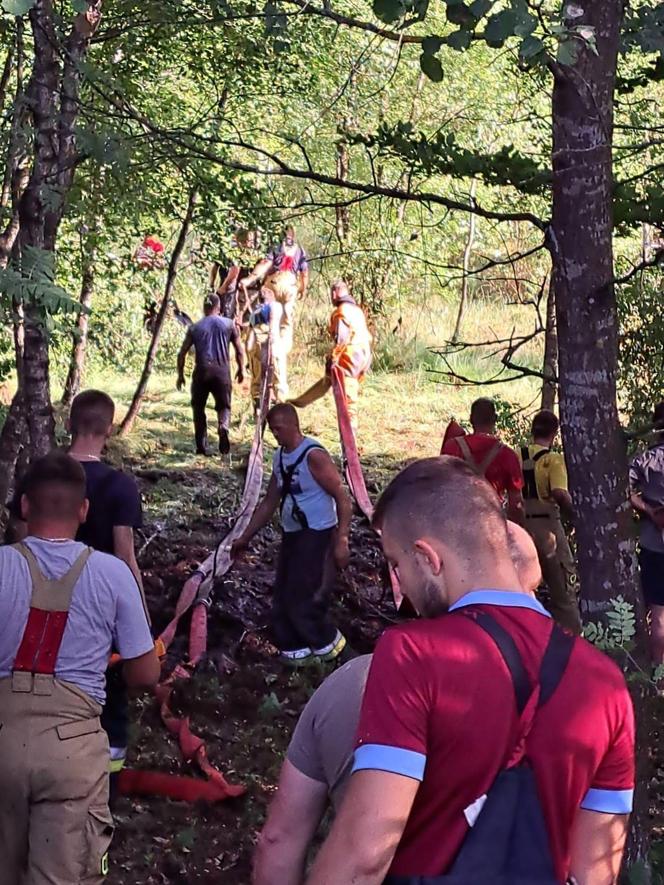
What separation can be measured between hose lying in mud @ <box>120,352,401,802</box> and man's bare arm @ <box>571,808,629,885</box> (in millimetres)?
2855

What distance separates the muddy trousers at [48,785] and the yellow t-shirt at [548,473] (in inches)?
197

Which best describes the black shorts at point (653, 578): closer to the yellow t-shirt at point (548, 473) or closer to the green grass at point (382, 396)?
the yellow t-shirt at point (548, 473)

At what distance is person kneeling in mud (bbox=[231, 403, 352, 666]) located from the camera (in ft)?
26.1

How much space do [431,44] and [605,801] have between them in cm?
Result: 251

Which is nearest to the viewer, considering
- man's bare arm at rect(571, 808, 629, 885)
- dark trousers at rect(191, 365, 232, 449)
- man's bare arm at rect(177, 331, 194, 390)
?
man's bare arm at rect(571, 808, 629, 885)

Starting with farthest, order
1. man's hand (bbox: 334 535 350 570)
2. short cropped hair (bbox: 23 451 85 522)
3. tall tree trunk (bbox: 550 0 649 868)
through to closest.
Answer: man's hand (bbox: 334 535 350 570) → tall tree trunk (bbox: 550 0 649 868) → short cropped hair (bbox: 23 451 85 522)

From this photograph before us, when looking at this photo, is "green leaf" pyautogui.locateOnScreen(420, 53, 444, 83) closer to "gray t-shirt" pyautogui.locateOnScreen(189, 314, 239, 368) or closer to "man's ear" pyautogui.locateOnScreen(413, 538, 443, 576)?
"man's ear" pyautogui.locateOnScreen(413, 538, 443, 576)

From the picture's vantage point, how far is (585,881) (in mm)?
2180

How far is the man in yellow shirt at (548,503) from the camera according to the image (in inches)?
329

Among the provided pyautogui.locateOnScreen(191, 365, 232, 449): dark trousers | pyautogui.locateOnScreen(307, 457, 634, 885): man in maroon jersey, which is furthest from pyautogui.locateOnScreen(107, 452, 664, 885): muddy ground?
pyautogui.locateOnScreen(307, 457, 634, 885): man in maroon jersey

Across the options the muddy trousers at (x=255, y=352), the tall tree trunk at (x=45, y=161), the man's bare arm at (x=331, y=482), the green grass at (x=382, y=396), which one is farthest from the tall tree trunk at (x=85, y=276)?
the man's bare arm at (x=331, y=482)

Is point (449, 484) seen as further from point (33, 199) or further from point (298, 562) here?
point (298, 562)

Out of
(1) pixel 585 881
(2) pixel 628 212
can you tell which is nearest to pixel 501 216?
(2) pixel 628 212

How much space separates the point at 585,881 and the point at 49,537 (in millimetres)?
2302
